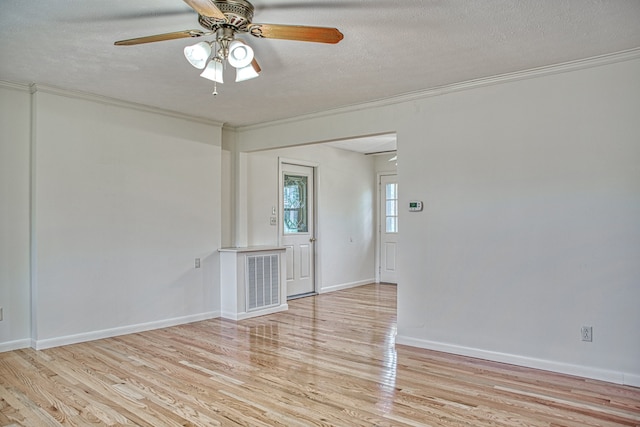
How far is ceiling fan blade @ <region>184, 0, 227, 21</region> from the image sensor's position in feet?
7.07

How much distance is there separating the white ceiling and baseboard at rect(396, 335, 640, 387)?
7.89 ft

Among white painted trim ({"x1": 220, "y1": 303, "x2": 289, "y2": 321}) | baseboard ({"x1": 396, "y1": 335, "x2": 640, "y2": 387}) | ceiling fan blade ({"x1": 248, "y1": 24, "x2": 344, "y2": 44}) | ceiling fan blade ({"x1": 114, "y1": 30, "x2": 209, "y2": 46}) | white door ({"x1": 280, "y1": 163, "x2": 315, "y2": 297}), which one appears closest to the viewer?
ceiling fan blade ({"x1": 248, "y1": 24, "x2": 344, "y2": 44})

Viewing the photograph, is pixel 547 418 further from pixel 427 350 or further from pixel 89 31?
pixel 89 31

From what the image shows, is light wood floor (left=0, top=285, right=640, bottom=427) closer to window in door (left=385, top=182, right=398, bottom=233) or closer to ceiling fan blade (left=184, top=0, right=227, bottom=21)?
ceiling fan blade (left=184, top=0, right=227, bottom=21)

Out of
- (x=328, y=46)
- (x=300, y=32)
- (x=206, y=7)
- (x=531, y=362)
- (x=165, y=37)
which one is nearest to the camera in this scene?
(x=206, y=7)

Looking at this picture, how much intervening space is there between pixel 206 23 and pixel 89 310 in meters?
3.26

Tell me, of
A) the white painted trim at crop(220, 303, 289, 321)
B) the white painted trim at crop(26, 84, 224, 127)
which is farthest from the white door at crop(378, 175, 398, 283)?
the white painted trim at crop(26, 84, 224, 127)

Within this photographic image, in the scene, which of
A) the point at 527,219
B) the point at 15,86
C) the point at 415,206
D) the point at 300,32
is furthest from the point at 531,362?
the point at 15,86

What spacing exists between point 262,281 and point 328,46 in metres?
3.43

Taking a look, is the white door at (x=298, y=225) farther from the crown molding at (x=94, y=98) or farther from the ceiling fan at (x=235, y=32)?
the ceiling fan at (x=235, y=32)

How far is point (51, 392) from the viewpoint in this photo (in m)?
3.17

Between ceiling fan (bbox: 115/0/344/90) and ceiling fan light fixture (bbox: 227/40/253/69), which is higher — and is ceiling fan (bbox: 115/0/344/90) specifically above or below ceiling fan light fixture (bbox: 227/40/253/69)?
above

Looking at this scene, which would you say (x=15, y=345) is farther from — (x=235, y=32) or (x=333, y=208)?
(x=333, y=208)

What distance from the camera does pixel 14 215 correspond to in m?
4.17
